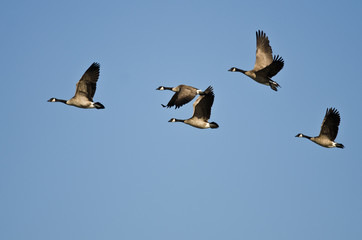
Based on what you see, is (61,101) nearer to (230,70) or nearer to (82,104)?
(82,104)

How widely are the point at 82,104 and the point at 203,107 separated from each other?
4590mm

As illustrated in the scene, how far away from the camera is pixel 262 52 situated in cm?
2323

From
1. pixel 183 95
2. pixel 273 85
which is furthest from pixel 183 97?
pixel 273 85

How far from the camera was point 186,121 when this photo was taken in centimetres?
2108

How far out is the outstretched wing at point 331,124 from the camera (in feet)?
65.7

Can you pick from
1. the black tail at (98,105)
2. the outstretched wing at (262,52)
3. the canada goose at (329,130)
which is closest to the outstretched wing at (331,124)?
the canada goose at (329,130)

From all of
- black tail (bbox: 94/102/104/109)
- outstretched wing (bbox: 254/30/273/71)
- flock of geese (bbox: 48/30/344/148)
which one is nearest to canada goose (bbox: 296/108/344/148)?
flock of geese (bbox: 48/30/344/148)

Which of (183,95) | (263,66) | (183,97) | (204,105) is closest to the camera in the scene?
(204,105)

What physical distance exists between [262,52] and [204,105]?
4.70 metres

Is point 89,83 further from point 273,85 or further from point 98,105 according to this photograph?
point 273,85

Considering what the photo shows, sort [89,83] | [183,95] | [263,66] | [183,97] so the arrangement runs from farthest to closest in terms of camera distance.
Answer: [263,66]
[183,95]
[183,97]
[89,83]

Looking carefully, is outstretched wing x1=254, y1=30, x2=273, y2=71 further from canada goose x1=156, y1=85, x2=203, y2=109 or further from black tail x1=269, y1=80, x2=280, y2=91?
canada goose x1=156, y1=85, x2=203, y2=109

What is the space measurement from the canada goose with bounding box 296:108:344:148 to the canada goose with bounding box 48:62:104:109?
27.9 ft

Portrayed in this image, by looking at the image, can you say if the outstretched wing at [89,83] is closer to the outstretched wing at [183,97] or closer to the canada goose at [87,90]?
the canada goose at [87,90]
